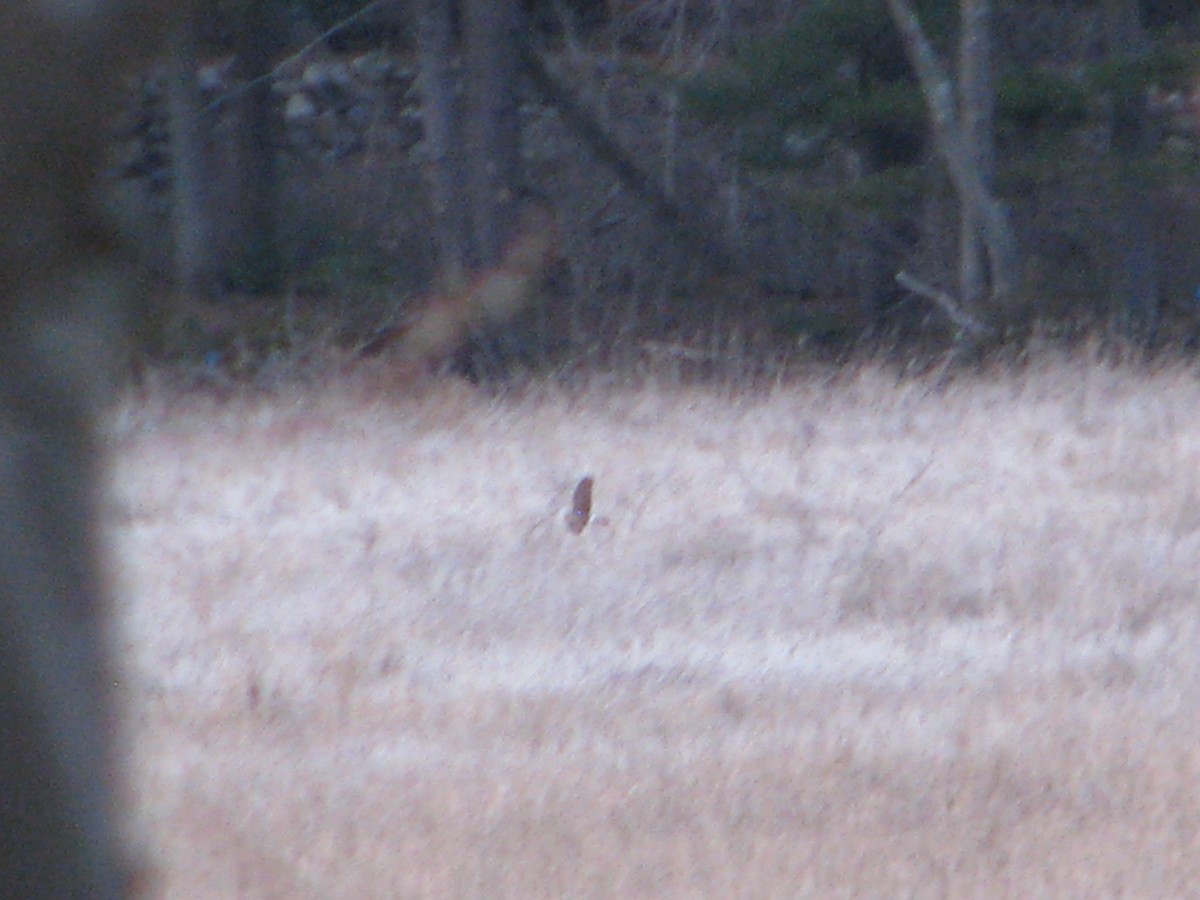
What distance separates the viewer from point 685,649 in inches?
240

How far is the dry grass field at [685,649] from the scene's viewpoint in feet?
14.1

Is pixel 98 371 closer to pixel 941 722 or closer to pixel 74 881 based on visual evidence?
pixel 74 881

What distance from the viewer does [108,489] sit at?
229 centimetres

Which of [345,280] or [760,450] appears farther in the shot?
[345,280]

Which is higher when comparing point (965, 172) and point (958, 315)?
point (965, 172)

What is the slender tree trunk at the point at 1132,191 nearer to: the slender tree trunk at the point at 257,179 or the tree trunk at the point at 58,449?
the slender tree trunk at the point at 257,179

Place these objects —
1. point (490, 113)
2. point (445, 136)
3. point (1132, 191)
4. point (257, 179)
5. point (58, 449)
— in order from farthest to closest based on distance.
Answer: point (257, 179) < point (445, 136) < point (490, 113) < point (1132, 191) < point (58, 449)

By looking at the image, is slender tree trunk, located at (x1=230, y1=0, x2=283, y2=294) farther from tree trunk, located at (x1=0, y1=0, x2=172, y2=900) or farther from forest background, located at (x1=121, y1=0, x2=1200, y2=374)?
tree trunk, located at (x1=0, y1=0, x2=172, y2=900)

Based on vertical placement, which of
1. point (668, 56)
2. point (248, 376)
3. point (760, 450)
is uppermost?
point (668, 56)

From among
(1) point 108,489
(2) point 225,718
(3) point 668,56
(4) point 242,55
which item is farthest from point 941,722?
(4) point 242,55

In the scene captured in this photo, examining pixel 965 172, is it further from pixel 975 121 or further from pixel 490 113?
pixel 490 113

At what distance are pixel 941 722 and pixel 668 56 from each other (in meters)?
12.8

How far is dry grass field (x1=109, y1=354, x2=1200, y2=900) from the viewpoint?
14.1ft

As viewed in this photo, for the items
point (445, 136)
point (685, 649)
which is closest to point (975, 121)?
point (445, 136)
